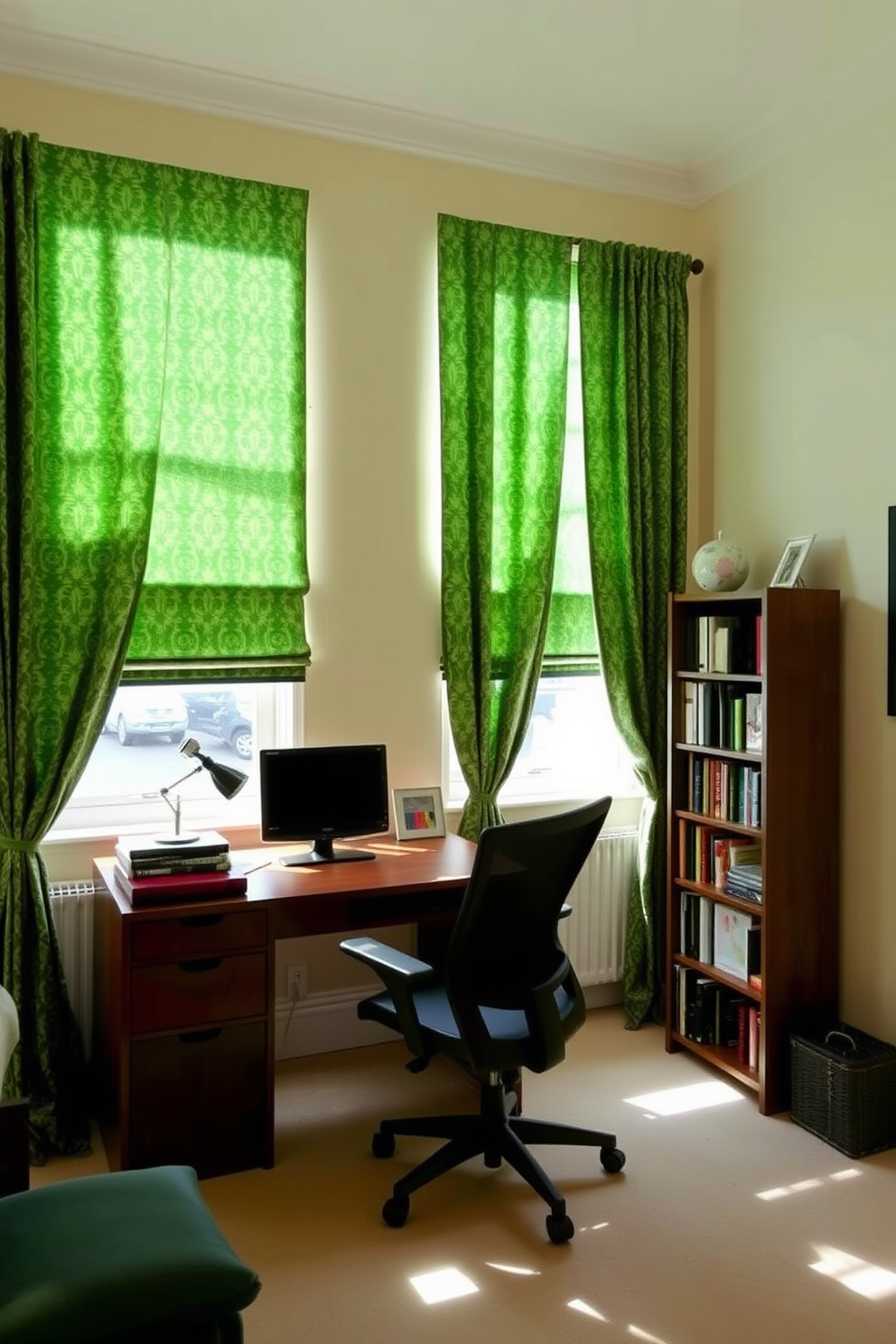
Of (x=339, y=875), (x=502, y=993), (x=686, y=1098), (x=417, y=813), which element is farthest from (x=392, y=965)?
(x=686, y=1098)

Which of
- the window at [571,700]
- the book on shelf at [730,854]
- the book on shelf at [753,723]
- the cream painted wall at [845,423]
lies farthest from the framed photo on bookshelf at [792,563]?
the book on shelf at [730,854]

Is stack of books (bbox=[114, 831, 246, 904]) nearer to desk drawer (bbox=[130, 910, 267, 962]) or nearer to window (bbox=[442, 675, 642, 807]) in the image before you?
desk drawer (bbox=[130, 910, 267, 962])

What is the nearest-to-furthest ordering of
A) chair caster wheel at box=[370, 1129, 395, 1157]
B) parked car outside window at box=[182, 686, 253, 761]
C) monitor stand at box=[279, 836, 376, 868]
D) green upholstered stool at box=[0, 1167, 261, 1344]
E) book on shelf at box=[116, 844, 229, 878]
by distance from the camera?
green upholstered stool at box=[0, 1167, 261, 1344], book on shelf at box=[116, 844, 229, 878], chair caster wheel at box=[370, 1129, 395, 1157], monitor stand at box=[279, 836, 376, 868], parked car outside window at box=[182, 686, 253, 761]

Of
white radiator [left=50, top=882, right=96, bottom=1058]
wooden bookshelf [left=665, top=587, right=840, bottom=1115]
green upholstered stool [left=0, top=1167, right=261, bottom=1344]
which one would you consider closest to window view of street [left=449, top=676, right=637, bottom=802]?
wooden bookshelf [left=665, top=587, right=840, bottom=1115]

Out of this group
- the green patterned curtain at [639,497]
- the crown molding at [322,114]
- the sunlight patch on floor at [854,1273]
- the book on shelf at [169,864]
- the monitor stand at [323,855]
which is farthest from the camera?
the green patterned curtain at [639,497]

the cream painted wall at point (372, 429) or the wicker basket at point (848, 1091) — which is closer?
the wicker basket at point (848, 1091)

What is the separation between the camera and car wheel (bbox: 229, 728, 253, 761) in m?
3.41

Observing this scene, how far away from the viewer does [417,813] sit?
3395 millimetres

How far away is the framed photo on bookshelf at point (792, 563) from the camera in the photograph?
10.7 feet

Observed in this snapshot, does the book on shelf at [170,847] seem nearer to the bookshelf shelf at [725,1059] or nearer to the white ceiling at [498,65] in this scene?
the bookshelf shelf at [725,1059]

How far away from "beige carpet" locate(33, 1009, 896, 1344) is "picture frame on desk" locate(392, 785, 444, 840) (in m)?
0.80

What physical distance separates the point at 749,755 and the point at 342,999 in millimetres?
1602

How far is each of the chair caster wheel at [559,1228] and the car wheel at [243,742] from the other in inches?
67.4

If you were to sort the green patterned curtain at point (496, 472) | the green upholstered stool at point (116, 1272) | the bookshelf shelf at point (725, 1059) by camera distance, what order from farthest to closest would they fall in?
the green patterned curtain at point (496, 472), the bookshelf shelf at point (725, 1059), the green upholstered stool at point (116, 1272)
